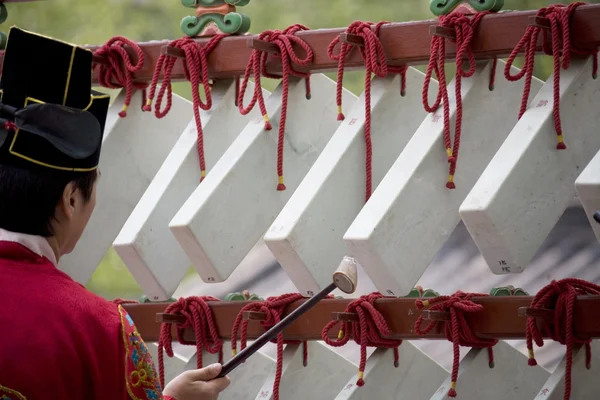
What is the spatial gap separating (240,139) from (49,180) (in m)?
0.90

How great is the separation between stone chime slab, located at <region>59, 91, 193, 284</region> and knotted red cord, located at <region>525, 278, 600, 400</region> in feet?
3.83

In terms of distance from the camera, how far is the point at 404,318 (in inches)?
100

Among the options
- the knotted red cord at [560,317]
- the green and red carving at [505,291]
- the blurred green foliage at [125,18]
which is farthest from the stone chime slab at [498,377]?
the blurred green foliage at [125,18]

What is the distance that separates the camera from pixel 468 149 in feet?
8.30

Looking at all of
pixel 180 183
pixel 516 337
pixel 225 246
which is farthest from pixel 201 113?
pixel 516 337

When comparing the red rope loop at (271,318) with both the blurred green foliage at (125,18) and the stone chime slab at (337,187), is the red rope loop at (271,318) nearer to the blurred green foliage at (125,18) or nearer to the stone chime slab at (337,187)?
the stone chime slab at (337,187)

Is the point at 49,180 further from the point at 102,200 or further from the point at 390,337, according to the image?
the point at 102,200

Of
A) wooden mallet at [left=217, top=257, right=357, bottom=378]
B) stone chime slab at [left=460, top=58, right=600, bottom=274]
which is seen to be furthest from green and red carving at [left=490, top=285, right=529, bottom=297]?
wooden mallet at [left=217, top=257, right=357, bottom=378]

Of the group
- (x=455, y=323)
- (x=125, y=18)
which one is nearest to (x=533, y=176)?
(x=455, y=323)

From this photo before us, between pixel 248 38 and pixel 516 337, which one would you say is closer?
pixel 516 337

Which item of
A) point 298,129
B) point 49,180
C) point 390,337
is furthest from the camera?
point 298,129

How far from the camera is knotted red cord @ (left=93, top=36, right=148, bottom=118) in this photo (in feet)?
9.60

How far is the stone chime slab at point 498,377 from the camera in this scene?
2.61 m

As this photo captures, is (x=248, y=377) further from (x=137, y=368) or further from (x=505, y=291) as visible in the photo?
(x=137, y=368)
